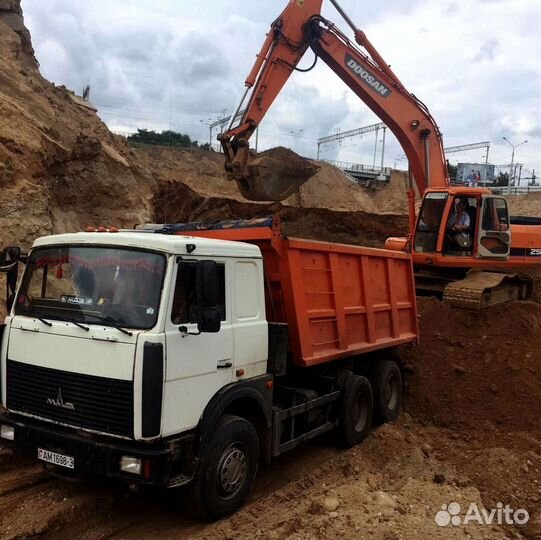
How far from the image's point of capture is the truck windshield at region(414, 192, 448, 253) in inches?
464

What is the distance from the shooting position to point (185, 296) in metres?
4.47

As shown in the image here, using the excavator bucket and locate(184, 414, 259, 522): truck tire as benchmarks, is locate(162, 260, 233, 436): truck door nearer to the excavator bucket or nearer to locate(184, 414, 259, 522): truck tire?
locate(184, 414, 259, 522): truck tire

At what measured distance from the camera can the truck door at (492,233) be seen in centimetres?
1139

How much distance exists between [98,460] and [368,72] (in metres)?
9.98

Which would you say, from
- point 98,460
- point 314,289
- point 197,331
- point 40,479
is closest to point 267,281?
point 314,289

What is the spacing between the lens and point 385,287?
299 inches

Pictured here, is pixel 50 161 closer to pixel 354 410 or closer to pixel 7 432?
pixel 7 432

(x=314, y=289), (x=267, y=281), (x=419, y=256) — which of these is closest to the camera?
(x=267, y=281)

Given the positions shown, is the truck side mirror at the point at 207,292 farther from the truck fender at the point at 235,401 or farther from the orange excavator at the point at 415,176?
the orange excavator at the point at 415,176

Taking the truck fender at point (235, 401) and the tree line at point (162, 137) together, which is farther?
the tree line at point (162, 137)

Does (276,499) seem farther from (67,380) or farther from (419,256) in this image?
(419,256)

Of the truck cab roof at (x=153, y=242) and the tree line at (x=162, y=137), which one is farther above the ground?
the tree line at (x=162, y=137)

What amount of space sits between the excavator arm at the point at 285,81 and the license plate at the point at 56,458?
600cm

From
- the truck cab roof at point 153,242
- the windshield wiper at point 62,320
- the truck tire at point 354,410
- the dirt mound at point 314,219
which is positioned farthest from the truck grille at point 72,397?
the dirt mound at point 314,219
